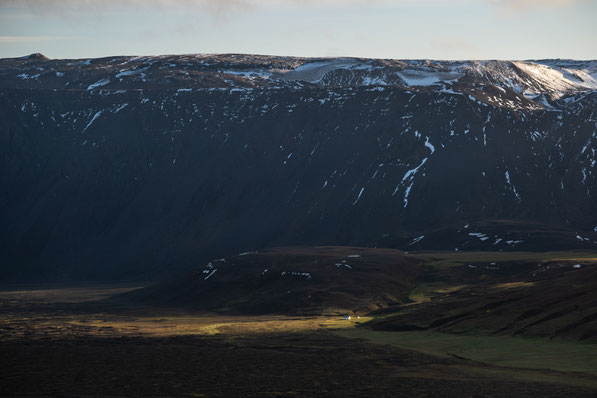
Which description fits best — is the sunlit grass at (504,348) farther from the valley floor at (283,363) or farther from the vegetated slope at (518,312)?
the vegetated slope at (518,312)

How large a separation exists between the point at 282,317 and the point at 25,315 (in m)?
55.6

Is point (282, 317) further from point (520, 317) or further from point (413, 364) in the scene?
point (413, 364)

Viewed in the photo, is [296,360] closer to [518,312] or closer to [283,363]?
[283,363]

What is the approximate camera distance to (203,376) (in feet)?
367

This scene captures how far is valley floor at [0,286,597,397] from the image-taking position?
10175 centimetres

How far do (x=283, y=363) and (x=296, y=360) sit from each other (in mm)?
2931

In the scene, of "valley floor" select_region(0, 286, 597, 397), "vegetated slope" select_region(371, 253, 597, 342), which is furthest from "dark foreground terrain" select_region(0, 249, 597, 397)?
"vegetated slope" select_region(371, 253, 597, 342)

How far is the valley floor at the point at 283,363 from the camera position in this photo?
10175 cm

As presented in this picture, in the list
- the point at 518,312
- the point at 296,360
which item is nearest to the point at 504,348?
the point at 518,312

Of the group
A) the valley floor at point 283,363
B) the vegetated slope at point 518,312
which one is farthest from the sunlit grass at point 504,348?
the vegetated slope at point 518,312

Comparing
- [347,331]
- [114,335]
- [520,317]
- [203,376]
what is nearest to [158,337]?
[114,335]

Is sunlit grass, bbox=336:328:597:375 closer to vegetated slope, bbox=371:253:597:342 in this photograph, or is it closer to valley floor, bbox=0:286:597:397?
valley floor, bbox=0:286:597:397

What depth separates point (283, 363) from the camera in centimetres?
12256

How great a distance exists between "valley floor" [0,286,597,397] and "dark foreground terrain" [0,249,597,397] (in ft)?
0.46
